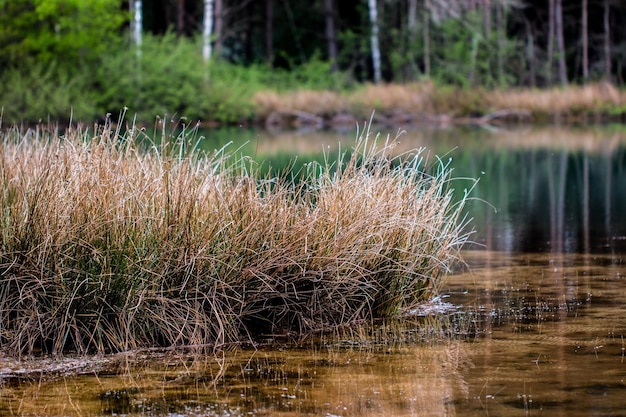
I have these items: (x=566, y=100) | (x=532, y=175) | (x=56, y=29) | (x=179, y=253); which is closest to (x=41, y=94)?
(x=56, y=29)

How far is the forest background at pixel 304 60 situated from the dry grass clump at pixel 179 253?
19.6 m

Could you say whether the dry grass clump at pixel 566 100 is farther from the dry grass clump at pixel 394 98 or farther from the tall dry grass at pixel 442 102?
the dry grass clump at pixel 394 98

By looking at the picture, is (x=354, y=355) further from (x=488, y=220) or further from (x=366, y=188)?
(x=488, y=220)

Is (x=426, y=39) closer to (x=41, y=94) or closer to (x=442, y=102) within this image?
(x=442, y=102)

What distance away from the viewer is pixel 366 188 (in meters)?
7.56

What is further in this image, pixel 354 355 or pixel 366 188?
pixel 366 188

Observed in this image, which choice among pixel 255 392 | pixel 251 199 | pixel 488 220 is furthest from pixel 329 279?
pixel 488 220

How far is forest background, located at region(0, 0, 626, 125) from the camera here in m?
32.2

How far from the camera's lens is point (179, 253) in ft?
21.6

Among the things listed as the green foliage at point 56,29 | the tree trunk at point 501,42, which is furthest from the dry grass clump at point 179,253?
the tree trunk at point 501,42

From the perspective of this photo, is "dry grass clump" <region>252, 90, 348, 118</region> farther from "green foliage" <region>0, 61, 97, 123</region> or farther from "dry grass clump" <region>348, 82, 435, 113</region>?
"green foliage" <region>0, 61, 97, 123</region>

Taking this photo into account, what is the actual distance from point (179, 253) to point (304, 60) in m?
40.7

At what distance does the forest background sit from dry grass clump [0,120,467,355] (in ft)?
64.2

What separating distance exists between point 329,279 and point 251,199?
2.35 feet
